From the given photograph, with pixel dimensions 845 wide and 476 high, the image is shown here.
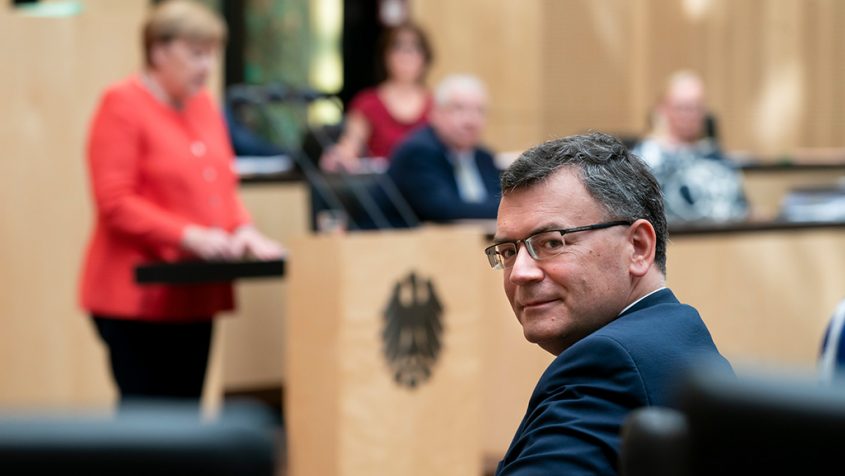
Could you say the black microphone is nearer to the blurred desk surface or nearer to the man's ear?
the blurred desk surface

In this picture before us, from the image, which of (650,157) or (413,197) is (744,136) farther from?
(413,197)

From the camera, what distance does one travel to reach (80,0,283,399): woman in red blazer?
12.8 feet

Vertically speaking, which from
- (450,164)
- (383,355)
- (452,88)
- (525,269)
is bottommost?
(383,355)

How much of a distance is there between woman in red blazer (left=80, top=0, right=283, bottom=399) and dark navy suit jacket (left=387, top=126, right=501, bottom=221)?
1.05 metres

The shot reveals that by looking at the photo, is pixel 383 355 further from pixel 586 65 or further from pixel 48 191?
pixel 586 65

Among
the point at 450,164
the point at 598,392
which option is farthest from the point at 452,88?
the point at 598,392

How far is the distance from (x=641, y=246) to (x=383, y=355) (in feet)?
7.49

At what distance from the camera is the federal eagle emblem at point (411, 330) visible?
414 centimetres

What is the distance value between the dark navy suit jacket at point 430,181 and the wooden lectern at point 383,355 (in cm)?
75

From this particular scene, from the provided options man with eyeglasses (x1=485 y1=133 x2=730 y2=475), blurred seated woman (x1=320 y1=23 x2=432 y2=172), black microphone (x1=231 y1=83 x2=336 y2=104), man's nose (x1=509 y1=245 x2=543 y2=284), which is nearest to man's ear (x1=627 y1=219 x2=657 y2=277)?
man with eyeglasses (x1=485 y1=133 x2=730 y2=475)

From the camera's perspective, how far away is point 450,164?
17.1 ft

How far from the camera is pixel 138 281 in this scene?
381cm

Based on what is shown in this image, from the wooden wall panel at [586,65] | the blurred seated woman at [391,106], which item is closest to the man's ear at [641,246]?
the blurred seated woman at [391,106]

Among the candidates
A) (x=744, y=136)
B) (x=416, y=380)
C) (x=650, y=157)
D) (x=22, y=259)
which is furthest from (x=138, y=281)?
(x=744, y=136)
